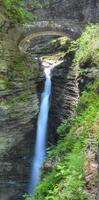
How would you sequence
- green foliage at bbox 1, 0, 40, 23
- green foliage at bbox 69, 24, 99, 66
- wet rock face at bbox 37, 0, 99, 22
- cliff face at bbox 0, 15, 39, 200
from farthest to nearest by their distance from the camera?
wet rock face at bbox 37, 0, 99, 22, green foliage at bbox 1, 0, 40, 23, cliff face at bbox 0, 15, 39, 200, green foliage at bbox 69, 24, 99, 66

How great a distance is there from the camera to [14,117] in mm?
15023

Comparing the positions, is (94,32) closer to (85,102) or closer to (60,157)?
Answer: (85,102)

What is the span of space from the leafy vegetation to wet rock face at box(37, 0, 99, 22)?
584 inches

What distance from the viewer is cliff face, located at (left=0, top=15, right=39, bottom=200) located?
1486cm

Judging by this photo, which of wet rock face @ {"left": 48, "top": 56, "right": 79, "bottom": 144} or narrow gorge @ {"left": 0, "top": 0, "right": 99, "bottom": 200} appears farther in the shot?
wet rock face @ {"left": 48, "top": 56, "right": 79, "bottom": 144}

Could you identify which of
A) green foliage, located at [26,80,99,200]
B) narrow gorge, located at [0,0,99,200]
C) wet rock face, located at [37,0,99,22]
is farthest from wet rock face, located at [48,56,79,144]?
wet rock face, located at [37,0,99,22]

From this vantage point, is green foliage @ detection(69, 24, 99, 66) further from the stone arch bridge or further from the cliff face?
the stone arch bridge

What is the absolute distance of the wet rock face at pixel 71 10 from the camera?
2934cm

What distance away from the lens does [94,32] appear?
14.7 meters

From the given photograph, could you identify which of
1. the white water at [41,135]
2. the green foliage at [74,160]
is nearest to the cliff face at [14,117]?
the white water at [41,135]

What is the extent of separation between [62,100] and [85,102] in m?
4.75

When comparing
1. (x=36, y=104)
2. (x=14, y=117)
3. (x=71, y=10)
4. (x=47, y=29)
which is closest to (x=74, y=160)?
(x=14, y=117)

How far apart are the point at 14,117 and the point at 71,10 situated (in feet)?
55.8

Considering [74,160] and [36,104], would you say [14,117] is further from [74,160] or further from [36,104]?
[74,160]
